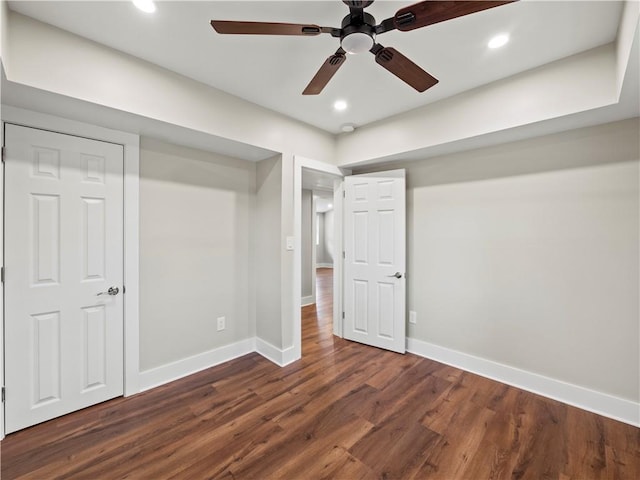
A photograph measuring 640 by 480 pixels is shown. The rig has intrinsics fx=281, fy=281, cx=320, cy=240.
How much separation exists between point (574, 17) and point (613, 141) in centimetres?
105

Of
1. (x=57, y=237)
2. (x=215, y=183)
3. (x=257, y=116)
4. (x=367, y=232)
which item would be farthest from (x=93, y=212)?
(x=367, y=232)

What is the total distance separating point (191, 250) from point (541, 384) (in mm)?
3395

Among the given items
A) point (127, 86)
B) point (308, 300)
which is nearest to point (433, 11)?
point (127, 86)

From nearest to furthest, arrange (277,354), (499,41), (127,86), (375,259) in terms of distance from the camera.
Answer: (499,41) → (127,86) → (277,354) → (375,259)

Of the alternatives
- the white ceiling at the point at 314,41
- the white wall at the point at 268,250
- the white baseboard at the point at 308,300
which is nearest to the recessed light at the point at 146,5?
the white ceiling at the point at 314,41

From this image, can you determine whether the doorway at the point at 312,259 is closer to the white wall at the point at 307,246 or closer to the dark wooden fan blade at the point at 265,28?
the white wall at the point at 307,246

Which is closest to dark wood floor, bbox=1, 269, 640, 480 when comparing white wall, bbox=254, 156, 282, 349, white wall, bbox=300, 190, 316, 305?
white wall, bbox=254, 156, 282, 349

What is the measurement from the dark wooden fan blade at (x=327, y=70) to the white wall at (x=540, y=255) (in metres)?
1.76

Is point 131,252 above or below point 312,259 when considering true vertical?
above

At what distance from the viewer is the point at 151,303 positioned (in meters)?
2.53

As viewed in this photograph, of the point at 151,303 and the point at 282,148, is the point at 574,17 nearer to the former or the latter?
A: the point at 282,148

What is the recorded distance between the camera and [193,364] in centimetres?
277

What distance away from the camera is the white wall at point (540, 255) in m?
2.12

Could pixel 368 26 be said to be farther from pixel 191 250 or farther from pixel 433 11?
pixel 191 250
